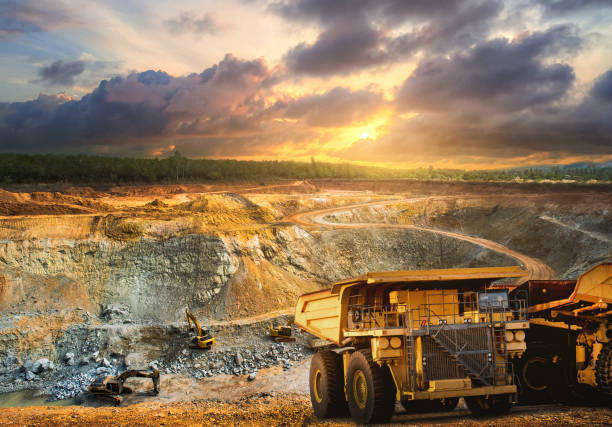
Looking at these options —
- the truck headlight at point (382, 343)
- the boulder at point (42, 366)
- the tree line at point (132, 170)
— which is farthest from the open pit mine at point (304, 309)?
the tree line at point (132, 170)

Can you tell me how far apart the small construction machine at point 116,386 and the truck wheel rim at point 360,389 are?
44.4 feet

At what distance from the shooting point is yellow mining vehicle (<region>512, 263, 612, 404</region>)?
14438 mm

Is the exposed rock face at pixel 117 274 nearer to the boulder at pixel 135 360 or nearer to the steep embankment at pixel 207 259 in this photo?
the steep embankment at pixel 207 259

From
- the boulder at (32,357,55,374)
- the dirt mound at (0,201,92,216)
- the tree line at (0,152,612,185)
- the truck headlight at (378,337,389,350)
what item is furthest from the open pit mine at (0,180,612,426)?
the tree line at (0,152,612,185)

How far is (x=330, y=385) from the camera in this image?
50.2 ft

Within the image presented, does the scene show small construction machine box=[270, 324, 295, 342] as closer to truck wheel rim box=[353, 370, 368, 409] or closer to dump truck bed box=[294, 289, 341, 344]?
dump truck bed box=[294, 289, 341, 344]

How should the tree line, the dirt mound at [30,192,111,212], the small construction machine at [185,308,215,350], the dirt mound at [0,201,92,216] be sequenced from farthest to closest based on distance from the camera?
the tree line
the dirt mound at [30,192,111,212]
the dirt mound at [0,201,92,216]
the small construction machine at [185,308,215,350]

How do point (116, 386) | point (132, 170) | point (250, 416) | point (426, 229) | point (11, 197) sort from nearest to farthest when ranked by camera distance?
point (250, 416) < point (116, 386) < point (11, 197) < point (426, 229) < point (132, 170)

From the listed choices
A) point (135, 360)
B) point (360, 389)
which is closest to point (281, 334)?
point (135, 360)

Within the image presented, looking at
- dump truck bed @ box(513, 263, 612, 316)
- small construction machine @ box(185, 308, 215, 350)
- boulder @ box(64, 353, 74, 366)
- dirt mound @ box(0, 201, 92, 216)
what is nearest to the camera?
dump truck bed @ box(513, 263, 612, 316)

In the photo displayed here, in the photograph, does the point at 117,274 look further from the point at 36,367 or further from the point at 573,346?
the point at 573,346

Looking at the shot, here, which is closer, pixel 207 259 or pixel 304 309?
pixel 304 309

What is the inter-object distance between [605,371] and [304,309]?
8.75 meters

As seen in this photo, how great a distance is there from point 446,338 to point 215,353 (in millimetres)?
18924
